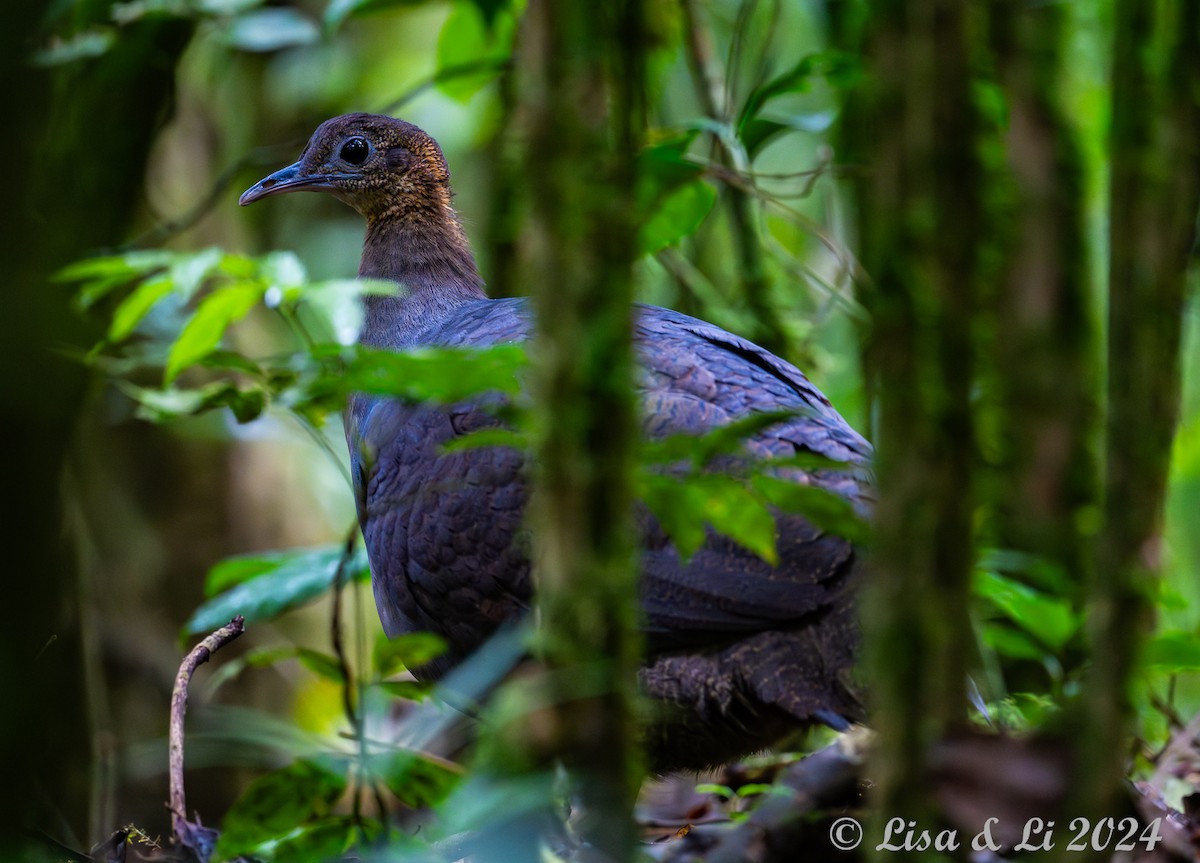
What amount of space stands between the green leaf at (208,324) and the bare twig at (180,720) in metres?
0.79

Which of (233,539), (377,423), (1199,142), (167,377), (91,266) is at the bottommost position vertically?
(233,539)

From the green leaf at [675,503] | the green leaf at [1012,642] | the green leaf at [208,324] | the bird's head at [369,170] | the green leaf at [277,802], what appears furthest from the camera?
the bird's head at [369,170]

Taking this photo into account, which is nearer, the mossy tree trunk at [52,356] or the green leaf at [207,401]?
the mossy tree trunk at [52,356]

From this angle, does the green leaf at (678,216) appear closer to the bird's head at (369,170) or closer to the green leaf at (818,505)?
the bird's head at (369,170)

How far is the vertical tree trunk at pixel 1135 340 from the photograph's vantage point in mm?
1400

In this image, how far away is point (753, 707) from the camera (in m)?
2.94

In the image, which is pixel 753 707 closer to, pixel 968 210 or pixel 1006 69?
pixel 968 210

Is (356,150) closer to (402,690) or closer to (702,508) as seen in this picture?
Result: (402,690)

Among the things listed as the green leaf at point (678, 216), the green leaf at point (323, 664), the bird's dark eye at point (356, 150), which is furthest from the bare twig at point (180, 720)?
the bird's dark eye at point (356, 150)

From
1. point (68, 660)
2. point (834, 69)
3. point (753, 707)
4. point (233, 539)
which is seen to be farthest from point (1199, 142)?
point (233, 539)

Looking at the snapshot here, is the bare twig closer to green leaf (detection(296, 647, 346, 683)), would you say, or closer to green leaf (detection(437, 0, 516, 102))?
green leaf (detection(296, 647, 346, 683))

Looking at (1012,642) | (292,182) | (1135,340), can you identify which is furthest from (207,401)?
(1012,642)

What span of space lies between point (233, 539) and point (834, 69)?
4505mm

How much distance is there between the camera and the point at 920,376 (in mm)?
1448
